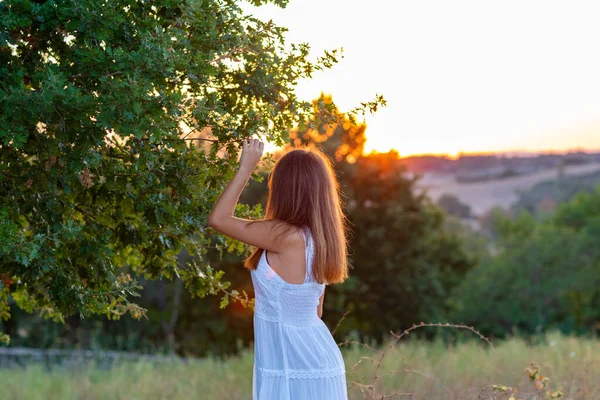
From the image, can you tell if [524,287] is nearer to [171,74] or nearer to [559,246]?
[559,246]

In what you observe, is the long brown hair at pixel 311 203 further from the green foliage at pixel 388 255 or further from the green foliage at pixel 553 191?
the green foliage at pixel 553 191

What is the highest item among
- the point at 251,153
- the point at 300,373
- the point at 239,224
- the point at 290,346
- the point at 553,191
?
the point at 553,191

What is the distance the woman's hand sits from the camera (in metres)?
3.50

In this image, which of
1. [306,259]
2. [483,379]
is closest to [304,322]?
[306,259]

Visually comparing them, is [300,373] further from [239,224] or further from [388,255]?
[388,255]

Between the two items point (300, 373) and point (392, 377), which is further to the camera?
point (392, 377)

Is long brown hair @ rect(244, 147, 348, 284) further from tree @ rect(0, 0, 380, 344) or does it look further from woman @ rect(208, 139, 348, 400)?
tree @ rect(0, 0, 380, 344)

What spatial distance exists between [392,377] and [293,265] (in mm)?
5323

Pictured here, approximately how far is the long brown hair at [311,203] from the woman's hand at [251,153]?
0.12 m

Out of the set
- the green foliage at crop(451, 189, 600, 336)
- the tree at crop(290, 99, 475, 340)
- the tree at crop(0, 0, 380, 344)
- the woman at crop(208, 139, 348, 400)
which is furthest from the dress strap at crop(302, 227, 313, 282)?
the green foliage at crop(451, 189, 600, 336)

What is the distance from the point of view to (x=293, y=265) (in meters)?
3.53

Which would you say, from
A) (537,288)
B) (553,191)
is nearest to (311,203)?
(537,288)

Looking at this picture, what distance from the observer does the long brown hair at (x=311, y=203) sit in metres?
3.48

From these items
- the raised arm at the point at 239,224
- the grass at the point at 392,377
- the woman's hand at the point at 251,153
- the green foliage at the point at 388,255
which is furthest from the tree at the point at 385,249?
the raised arm at the point at 239,224
